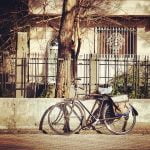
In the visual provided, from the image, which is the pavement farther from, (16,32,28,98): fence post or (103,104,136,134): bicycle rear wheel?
(16,32,28,98): fence post

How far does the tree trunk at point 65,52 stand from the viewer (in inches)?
495

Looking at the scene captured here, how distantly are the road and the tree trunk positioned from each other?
4.88 ft

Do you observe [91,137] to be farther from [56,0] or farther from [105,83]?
[56,0]

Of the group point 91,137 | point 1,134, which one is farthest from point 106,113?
point 1,134

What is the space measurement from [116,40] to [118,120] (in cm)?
813

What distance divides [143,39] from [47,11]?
397 cm

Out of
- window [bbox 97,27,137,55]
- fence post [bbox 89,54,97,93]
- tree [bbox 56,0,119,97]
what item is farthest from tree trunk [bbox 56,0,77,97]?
window [bbox 97,27,137,55]

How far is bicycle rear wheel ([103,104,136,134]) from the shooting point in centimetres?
1174

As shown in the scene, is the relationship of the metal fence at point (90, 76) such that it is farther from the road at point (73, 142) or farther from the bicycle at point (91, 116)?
the road at point (73, 142)

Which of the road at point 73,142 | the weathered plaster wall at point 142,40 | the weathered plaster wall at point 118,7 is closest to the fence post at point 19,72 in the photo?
the road at point 73,142

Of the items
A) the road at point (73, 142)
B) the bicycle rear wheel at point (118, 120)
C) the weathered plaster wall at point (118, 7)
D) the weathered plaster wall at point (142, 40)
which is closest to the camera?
the road at point (73, 142)

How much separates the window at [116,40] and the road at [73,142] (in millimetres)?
8397

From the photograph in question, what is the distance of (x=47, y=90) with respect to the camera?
559 inches

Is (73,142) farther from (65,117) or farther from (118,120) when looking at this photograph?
(118,120)
